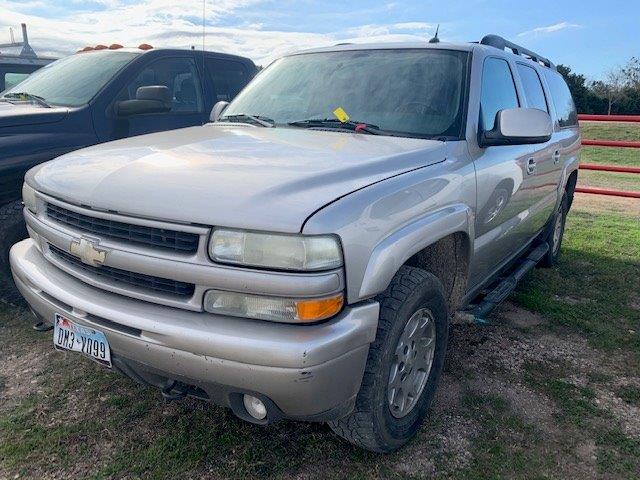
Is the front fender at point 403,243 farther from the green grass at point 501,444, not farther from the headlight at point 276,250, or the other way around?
the green grass at point 501,444

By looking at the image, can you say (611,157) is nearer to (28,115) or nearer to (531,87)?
(531,87)

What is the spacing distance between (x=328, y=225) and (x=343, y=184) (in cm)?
30

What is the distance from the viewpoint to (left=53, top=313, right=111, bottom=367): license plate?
2.19 meters

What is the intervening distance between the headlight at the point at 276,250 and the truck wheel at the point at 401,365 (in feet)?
1.38

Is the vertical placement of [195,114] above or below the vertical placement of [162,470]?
above

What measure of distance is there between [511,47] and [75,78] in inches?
139

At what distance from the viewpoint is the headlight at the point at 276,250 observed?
1.88m

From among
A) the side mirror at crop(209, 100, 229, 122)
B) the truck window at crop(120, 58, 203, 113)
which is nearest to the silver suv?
the side mirror at crop(209, 100, 229, 122)

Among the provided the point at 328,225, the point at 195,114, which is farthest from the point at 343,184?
the point at 195,114

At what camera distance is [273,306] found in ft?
6.30

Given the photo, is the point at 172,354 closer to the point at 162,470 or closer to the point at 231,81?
the point at 162,470

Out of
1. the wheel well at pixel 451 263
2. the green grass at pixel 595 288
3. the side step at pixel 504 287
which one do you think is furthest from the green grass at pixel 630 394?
the wheel well at pixel 451 263

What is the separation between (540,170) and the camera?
4.07 metres

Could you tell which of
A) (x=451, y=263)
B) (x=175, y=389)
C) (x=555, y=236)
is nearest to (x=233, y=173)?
(x=175, y=389)
